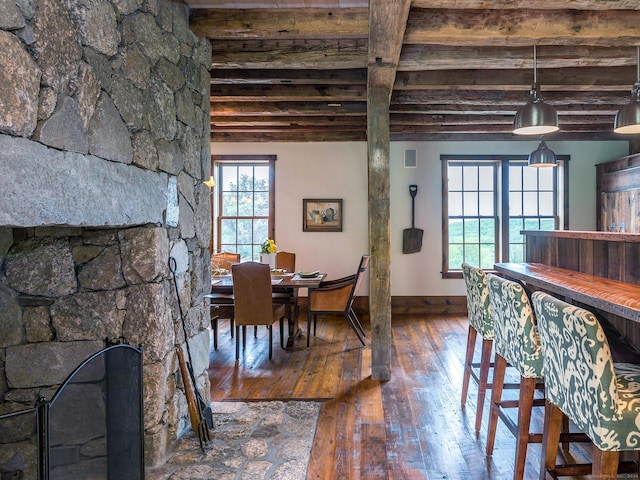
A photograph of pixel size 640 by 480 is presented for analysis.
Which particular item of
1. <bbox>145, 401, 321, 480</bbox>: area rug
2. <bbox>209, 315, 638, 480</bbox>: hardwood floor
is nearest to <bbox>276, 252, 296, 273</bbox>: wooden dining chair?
<bbox>209, 315, 638, 480</bbox>: hardwood floor

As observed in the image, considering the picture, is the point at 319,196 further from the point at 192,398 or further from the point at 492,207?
the point at 192,398

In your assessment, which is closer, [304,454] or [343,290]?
[304,454]

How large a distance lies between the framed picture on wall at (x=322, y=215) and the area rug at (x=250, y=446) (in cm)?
354

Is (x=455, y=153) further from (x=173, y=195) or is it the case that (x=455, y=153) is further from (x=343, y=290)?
(x=173, y=195)

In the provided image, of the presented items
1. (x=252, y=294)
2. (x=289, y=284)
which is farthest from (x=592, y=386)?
(x=289, y=284)

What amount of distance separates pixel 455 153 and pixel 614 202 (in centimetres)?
229

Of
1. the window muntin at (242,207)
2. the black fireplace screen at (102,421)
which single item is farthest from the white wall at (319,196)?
the black fireplace screen at (102,421)

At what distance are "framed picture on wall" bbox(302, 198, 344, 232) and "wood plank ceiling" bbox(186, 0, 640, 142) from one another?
1452 millimetres

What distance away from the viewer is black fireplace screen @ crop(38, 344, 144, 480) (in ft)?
6.11

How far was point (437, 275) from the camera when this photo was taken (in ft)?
20.5

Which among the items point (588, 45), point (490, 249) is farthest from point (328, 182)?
point (588, 45)

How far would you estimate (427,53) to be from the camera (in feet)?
11.3

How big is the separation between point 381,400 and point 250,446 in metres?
1.11

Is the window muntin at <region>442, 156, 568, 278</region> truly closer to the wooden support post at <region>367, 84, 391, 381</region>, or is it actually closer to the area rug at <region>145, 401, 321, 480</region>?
→ the wooden support post at <region>367, 84, 391, 381</region>
